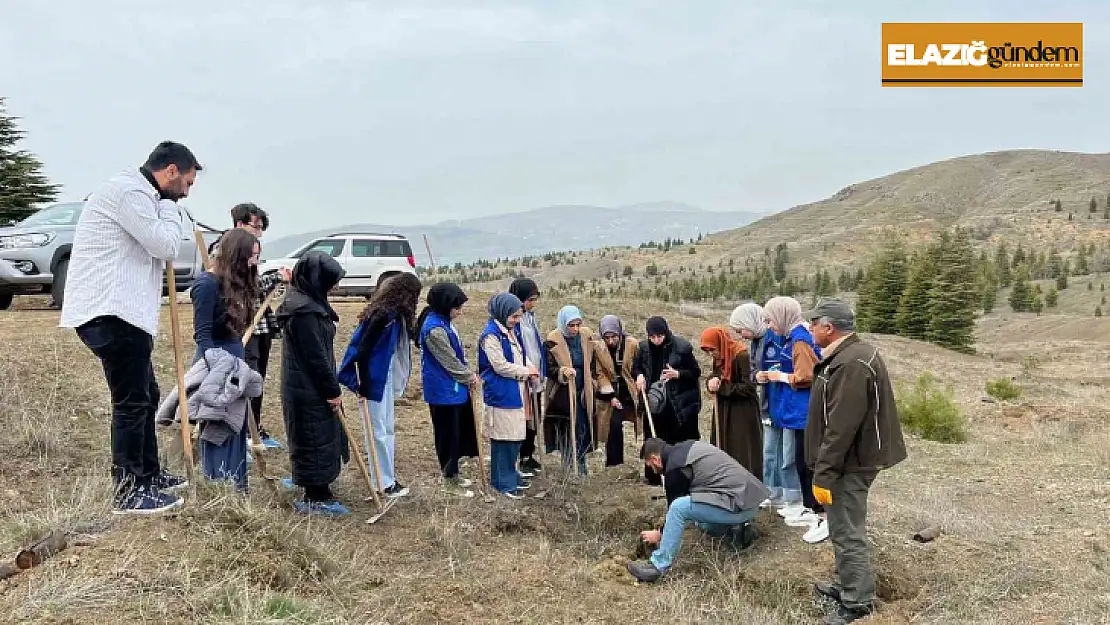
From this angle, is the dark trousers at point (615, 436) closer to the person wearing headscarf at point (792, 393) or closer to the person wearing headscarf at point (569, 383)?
the person wearing headscarf at point (569, 383)

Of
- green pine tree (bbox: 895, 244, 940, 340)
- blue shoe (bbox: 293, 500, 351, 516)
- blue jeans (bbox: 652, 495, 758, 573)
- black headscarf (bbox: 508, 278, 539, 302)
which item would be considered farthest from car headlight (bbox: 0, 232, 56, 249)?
green pine tree (bbox: 895, 244, 940, 340)

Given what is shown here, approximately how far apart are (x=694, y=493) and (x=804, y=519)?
974mm

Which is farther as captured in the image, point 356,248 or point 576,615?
point 356,248

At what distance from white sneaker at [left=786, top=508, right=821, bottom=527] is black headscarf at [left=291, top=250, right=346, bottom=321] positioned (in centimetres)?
343

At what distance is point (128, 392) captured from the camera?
3.95 m

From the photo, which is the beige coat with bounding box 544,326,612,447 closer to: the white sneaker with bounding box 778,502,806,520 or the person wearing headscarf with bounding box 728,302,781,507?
the person wearing headscarf with bounding box 728,302,781,507

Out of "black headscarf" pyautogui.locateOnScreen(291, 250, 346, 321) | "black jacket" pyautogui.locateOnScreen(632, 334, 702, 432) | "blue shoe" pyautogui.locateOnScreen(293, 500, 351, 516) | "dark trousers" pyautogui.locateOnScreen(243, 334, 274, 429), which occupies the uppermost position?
"black headscarf" pyautogui.locateOnScreen(291, 250, 346, 321)

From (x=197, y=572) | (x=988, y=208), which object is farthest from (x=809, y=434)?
(x=988, y=208)

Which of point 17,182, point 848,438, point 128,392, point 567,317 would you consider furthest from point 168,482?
point 17,182

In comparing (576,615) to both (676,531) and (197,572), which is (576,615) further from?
(197,572)

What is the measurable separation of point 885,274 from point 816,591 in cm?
3075

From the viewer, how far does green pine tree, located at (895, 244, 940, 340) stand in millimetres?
29562

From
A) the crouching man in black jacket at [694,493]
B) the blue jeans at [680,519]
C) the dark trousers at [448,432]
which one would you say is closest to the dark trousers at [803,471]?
the crouching man in black jacket at [694,493]

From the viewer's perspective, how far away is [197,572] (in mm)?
3586
